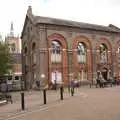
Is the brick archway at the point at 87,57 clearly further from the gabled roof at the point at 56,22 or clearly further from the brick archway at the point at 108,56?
the gabled roof at the point at 56,22

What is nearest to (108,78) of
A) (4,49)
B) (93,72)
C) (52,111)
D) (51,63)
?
(93,72)

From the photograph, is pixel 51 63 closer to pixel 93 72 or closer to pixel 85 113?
pixel 93 72

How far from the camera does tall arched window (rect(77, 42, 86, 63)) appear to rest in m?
43.4

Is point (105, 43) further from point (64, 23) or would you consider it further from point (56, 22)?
point (56, 22)

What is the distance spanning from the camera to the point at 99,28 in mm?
45969

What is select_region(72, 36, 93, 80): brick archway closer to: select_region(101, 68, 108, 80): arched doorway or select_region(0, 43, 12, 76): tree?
select_region(101, 68, 108, 80): arched doorway

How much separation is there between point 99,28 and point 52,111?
101 feet

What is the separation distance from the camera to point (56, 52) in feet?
135

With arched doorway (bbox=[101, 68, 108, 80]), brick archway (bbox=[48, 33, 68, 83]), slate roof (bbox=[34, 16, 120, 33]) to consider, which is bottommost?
arched doorway (bbox=[101, 68, 108, 80])

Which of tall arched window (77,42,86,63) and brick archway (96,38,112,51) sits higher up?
brick archway (96,38,112,51)

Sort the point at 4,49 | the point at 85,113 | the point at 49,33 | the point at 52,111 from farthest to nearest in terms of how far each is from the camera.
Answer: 1. the point at 49,33
2. the point at 4,49
3. the point at 52,111
4. the point at 85,113

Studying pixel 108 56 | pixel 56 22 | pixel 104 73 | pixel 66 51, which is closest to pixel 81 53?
pixel 66 51

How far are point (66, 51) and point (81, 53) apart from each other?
2891mm

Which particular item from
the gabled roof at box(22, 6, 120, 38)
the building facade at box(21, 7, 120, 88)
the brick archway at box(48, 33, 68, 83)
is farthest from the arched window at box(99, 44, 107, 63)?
the brick archway at box(48, 33, 68, 83)
